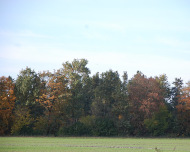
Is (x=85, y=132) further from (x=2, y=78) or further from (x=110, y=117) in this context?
(x=2, y=78)

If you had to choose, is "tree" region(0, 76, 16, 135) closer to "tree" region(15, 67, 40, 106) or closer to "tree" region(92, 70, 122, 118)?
"tree" region(15, 67, 40, 106)

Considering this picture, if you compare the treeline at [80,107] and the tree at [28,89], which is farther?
the tree at [28,89]

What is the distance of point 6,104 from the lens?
6091cm

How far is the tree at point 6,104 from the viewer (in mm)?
60219

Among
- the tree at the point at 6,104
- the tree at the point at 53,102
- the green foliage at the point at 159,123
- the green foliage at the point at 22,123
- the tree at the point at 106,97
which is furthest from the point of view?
the tree at the point at 106,97

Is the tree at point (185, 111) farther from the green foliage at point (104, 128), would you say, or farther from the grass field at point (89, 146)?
the grass field at point (89, 146)

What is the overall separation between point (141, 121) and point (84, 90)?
1780 centimetres

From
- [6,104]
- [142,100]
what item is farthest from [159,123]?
[6,104]

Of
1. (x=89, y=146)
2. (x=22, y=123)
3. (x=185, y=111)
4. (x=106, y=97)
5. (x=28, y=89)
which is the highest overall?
(x=28, y=89)

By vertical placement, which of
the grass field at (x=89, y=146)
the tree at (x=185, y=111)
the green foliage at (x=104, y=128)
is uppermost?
the tree at (x=185, y=111)

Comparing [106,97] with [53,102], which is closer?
[53,102]

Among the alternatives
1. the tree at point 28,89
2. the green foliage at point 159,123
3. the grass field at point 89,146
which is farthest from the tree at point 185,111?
the tree at point 28,89

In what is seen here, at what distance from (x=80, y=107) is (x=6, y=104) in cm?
1813

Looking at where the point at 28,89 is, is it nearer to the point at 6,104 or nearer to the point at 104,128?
the point at 6,104
